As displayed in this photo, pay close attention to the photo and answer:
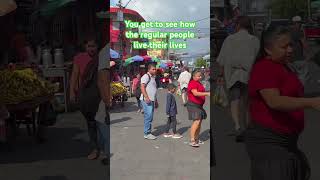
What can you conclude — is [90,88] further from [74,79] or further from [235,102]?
[235,102]

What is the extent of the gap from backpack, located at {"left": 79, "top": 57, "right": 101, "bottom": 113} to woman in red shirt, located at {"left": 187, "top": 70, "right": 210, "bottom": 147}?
1.80 ft

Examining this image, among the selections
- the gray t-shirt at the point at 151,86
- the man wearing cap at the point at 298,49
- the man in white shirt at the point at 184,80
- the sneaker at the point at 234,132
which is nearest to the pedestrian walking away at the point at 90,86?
the gray t-shirt at the point at 151,86

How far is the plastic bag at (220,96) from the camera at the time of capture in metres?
3.01

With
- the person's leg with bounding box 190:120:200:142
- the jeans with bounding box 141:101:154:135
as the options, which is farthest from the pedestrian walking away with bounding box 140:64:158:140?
the person's leg with bounding box 190:120:200:142

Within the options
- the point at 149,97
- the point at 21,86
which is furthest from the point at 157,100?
the point at 21,86

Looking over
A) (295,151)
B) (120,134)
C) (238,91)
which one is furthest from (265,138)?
(120,134)

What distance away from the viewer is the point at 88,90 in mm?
2949

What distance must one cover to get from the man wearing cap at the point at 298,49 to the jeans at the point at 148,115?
888mm

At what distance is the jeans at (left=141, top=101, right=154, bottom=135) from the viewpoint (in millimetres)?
3004

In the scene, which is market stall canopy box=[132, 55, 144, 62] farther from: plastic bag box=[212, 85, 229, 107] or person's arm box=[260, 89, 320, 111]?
person's arm box=[260, 89, 320, 111]

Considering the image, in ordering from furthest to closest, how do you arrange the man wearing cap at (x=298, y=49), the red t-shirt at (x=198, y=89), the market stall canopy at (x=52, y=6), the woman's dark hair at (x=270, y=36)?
1. the red t-shirt at (x=198, y=89)
2. the market stall canopy at (x=52, y=6)
3. the man wearing cap at (x=298, y=49)
4. the woman's dark hair at (x=270, y=36)

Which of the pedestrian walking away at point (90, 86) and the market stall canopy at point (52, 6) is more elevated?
the market stall canopy at point (52, 6)

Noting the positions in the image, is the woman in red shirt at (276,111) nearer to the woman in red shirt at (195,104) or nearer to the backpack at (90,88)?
the woman in red shirt at (195,104)

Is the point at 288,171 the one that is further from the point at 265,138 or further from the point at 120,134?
the point at 120,134
